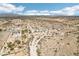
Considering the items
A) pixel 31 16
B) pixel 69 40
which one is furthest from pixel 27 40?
pixel 69 40

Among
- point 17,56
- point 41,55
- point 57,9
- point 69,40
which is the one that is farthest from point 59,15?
point 17,56

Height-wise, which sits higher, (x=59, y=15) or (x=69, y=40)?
(x=59, y=15)

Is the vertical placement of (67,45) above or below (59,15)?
below

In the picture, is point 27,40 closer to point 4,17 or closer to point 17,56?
point 17,56

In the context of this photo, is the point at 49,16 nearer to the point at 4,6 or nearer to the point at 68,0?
the point at 68,0

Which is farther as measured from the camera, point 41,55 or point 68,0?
point 68,0

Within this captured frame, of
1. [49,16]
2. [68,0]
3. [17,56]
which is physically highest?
[68,0]
